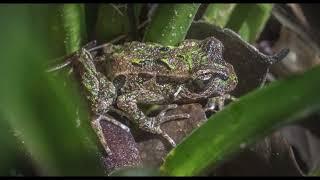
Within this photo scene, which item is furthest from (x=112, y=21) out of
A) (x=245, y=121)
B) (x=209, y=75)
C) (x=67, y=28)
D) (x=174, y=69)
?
(x=245, y=121)

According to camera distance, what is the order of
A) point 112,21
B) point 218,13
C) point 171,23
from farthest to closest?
point 218,13 → point 112,21 → point 171,23

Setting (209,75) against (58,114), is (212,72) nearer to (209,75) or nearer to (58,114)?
(209,75)

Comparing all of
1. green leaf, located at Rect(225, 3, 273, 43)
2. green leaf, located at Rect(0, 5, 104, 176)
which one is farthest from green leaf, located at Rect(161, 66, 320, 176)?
green leaf, located at Rect(225, 3, 273, 43)

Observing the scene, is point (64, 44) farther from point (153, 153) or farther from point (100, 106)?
point (153, 153)

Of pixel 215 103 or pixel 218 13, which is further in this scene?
pixel 218 13

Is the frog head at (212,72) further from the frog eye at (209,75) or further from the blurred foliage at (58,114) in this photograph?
the blurred foliage at (58,114)
